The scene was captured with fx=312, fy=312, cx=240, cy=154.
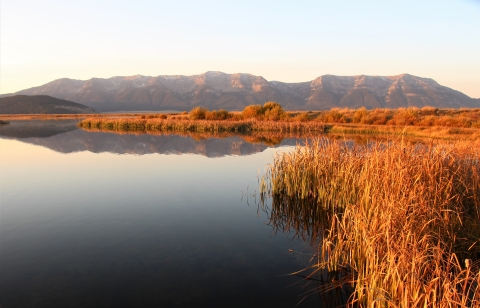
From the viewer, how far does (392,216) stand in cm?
463

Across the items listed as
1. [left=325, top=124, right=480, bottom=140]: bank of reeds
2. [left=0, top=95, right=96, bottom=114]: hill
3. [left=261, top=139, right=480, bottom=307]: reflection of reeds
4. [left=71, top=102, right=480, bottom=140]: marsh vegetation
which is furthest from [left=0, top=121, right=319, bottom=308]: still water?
[left=0, top=95, right=96, bottom=114]: hill

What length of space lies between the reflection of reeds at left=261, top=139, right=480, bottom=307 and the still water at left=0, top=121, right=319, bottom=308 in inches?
37.3

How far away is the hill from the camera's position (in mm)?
112625

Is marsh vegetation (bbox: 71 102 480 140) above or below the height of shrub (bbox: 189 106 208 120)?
below

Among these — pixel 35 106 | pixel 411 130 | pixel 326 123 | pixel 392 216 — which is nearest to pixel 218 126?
pixel 326 123

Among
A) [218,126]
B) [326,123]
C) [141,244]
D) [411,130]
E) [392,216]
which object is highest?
[326,123]

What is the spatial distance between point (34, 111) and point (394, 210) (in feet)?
439

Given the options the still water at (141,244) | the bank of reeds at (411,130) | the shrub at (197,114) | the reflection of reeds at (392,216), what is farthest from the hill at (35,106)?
the reflection of reeds at (392,216)

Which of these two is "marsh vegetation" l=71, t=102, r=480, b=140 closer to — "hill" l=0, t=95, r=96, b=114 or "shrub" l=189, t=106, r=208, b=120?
"shrub" l=189, t=106, r=208, b=120

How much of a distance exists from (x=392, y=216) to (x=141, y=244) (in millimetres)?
4931

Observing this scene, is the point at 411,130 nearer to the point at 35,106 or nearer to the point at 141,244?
the point at 141,244

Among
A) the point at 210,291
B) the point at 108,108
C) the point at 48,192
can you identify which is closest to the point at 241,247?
the point at 210,291

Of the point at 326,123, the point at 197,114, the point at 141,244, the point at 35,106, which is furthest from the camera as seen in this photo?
the point at 35,106

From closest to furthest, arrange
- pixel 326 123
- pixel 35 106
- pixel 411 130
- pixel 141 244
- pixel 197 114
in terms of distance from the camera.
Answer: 1. pixel 141 244
2. pixel 411 130
3. pixel 326 123
4. pixel 197 114
5. pixel 35 106
